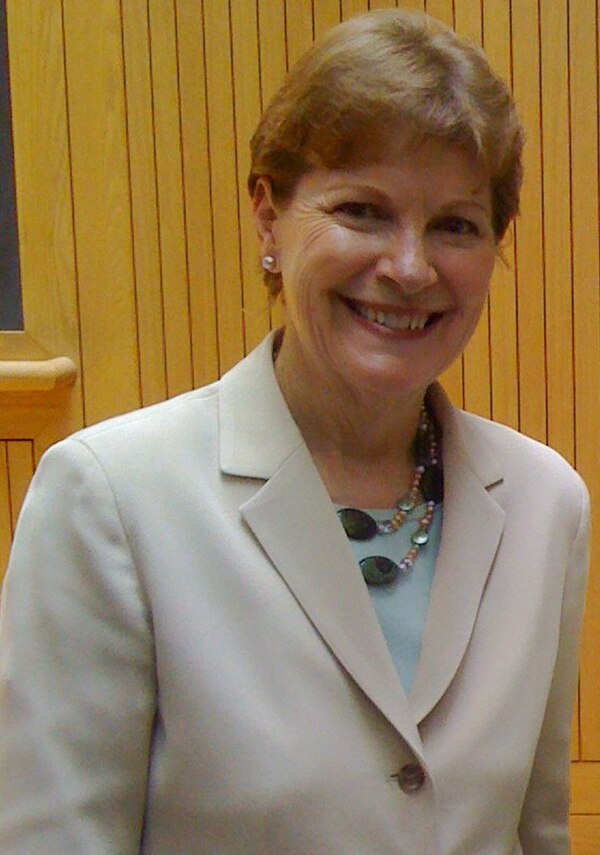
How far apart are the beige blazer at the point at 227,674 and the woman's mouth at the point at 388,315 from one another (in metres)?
0.13

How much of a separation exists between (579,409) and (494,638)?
3.96 ft

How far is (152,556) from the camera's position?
0.88 metres

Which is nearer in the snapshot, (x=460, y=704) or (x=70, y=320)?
(x=460, y=704)

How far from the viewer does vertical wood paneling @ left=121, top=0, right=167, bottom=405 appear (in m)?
1.98

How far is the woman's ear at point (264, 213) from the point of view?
3.31ft

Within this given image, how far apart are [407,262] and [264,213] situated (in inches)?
7.2

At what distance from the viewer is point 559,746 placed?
3.70 ft

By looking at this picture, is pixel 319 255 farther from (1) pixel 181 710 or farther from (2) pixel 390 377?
Result: (1) pixel 181 710

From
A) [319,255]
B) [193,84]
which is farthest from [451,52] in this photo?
[193,84]

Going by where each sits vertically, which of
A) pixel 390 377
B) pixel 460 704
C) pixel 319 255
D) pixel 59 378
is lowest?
pixel 460 704

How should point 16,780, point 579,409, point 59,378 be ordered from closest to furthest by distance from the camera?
point 16,780
point 59,378
point 579,409

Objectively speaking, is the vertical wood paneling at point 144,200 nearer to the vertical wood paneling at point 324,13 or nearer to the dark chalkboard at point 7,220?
the dark chalkboard at point 7,220

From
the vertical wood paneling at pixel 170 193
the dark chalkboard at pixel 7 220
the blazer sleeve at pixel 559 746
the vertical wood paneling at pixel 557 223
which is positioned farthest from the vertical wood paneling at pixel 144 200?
the blazer sleeve at pixel 559 746

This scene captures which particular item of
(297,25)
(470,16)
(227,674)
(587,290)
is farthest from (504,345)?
(227,674)
